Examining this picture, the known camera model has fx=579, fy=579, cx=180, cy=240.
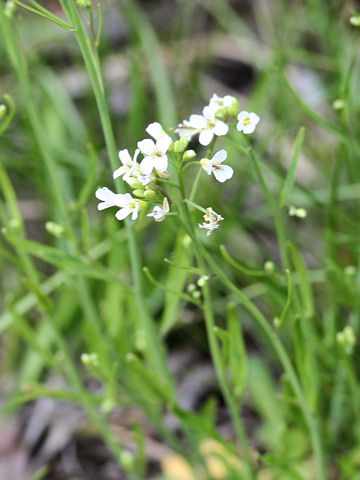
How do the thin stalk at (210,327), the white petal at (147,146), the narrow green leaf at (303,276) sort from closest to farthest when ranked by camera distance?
1. the white petal at (147,146)
2. the thin stalk at (210,327)
3. the narrow green leaf at (303,276)

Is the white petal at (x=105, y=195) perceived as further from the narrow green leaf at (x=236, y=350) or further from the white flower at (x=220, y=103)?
the narrow green leaf at (x=236, y=350)

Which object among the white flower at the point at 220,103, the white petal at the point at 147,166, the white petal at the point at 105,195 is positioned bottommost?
the white petal at the point at 105,195

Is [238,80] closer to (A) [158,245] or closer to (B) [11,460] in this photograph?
(A) [158,245]

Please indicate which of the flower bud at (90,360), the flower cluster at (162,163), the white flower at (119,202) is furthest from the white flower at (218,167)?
the flower bud at (90,360)

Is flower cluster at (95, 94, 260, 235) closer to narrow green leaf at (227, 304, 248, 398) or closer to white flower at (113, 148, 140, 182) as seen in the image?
white flower at (113, 148, 140, 182)

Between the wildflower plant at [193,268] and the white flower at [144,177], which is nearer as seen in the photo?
the white flower at [144,177]

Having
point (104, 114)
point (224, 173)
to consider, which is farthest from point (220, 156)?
point (104, 114)

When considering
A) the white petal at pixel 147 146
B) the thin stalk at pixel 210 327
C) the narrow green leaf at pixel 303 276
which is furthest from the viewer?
the narrow green leaf at pixel 303 276

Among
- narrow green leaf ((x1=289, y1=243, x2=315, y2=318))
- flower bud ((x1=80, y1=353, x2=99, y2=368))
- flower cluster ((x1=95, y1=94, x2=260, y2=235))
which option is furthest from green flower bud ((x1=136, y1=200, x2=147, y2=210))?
flower bud ((x1=80, y1=353, x2=99, y2=368))
